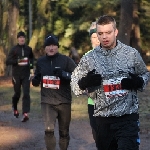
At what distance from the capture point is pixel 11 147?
33.7 feet

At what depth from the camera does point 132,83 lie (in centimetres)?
566

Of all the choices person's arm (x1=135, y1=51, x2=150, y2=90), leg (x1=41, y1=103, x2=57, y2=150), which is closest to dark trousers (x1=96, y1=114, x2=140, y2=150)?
person's arm (x1=135, y1=51, x2=150, y2=90)

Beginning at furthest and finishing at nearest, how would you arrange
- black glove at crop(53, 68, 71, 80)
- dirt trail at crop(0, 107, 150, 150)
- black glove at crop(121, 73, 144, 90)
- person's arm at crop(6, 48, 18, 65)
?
person's arm at crop(6, 48, 18, 65)
dirt trail at crop(0, 107, 150, 150)
black glove at crop(53, 68, 71, 80)
black glove at crop(121, 73, 144, 90)

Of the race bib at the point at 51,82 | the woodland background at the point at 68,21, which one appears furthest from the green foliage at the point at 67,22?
the race bib at the point at 51,82

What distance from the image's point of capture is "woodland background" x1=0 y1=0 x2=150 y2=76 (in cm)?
3184

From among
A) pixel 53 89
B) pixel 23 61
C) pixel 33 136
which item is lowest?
pixel 33 136

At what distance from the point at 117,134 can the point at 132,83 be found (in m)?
0.59

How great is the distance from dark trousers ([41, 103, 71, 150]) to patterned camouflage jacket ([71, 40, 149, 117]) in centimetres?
264

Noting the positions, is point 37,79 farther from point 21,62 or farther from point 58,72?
point 21,62

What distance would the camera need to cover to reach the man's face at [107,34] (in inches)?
224

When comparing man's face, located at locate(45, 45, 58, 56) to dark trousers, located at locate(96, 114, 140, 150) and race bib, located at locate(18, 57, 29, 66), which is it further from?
race bib, located at locate(18, 57, 29, 66)

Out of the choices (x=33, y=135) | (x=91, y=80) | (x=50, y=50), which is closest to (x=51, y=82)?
(x=50, y=50)

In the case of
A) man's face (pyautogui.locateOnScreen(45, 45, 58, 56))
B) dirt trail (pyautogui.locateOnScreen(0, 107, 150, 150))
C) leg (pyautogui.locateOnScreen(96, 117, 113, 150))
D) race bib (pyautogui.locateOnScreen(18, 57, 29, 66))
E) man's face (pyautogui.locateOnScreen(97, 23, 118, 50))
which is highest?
man's face (pyautogui.locateOnScreen(97, 23, 118, 50))

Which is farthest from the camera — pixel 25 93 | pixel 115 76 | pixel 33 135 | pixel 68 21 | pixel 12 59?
pixel 68 21
